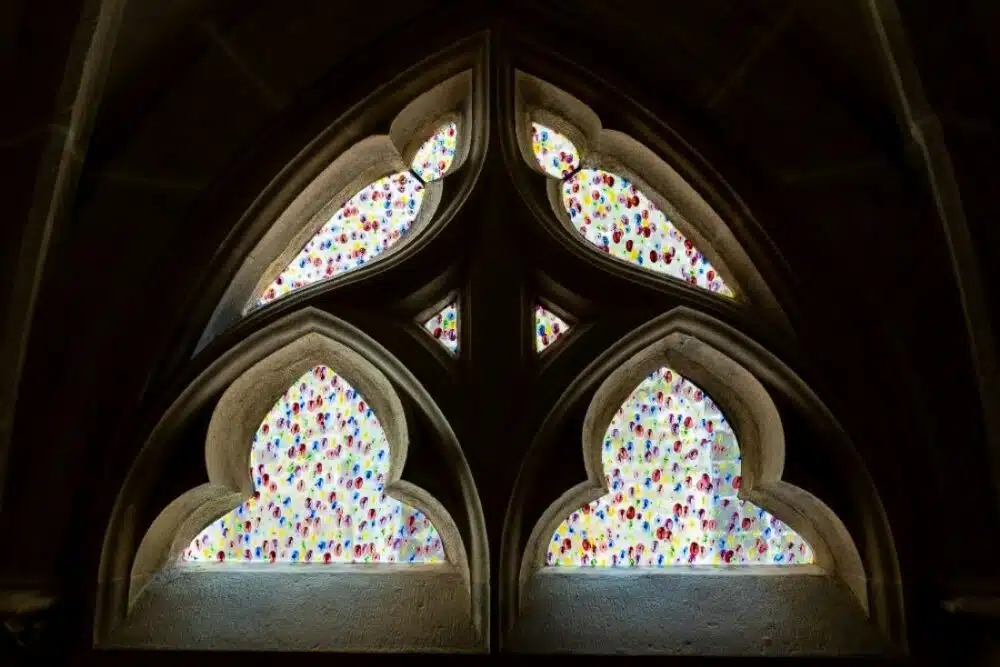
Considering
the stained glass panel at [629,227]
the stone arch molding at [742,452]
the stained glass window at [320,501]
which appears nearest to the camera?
the stone arch molding at [742,452]

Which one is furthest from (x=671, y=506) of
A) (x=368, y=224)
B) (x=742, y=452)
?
(x=368, y=224)

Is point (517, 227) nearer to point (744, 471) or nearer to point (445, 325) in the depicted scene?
point (445, 325)

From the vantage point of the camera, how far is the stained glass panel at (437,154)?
2.50 meters

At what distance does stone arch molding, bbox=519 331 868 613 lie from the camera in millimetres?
2141

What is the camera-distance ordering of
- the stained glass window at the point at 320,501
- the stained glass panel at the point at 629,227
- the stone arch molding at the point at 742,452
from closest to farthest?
the stone arch molding at the point at 742,452, the stained glass window at the point at 320,501, the stained glass panel at the point at 629,227

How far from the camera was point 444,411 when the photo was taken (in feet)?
7.02

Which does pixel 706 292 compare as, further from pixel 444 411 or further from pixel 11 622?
pixel 11 622

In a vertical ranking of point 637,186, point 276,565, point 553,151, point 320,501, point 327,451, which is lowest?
point 276,565

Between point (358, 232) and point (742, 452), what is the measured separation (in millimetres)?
1061

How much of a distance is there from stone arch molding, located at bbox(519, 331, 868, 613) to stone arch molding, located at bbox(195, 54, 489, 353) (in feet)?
1.85

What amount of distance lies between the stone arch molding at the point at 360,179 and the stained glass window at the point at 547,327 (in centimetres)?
31

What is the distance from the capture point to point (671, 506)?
2260 millimetres

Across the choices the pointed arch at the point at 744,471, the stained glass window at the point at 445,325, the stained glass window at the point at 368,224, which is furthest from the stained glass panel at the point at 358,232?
the pointed arch at the point at 744,471

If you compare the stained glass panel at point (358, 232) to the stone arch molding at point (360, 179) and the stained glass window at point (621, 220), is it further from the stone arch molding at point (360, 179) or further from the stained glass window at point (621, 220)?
the stained glass window at point (621, 220)
